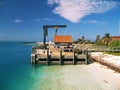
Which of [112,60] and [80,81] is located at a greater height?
[112,60]

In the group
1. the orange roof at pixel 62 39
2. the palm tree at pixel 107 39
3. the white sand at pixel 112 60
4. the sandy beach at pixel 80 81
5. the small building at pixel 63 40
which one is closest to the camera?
the sandy beach at pixel 80 81

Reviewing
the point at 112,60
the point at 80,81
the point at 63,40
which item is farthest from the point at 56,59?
the point at 63,40

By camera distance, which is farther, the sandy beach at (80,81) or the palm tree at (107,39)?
the palm tree at (107,39)

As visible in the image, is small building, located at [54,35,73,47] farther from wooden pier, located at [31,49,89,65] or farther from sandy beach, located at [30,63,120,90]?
sandy beach, located at [30,63,120,90]

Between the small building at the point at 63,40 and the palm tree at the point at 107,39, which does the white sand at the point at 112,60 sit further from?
the palm tree at the point at 107,39

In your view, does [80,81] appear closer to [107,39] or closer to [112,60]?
[112,60]

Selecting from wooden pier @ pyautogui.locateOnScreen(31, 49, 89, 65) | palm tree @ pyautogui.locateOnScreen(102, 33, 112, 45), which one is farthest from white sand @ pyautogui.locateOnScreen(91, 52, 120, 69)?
palm tree @ pyautogui.locateOnScreen(102, 33, 112, 45)

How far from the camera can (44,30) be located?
42188mm

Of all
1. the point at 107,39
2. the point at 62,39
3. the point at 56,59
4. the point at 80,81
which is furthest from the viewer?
the point at 107,39

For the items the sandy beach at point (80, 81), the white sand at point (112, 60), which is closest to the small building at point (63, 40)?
the white sand at point (112, 60)

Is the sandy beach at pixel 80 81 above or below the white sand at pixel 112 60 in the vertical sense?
below

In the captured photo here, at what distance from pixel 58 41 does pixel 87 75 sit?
21.3 m

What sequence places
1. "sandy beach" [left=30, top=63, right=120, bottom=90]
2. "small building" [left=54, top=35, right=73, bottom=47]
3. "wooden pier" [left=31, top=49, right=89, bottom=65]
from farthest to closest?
"small building" [left=54, top=35, right=73, bottom=47] < "wooden pier" [left=31, top=49, right=89, bottom=65] < "sandy beach" [left=30, top=63, right=120, bottom=90]

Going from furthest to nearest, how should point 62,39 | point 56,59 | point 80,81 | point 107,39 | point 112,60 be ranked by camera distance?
point 107,39
point 62,39
point 56,59
point 112,60
point 80,81
